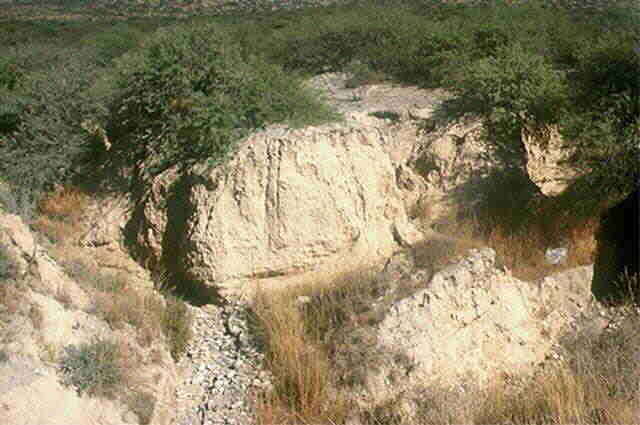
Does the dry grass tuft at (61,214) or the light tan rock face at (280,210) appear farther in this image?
the dry grass tuft at (61,214)

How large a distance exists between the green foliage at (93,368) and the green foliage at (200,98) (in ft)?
8.52

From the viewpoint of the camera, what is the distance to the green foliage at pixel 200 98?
A: 6754mm

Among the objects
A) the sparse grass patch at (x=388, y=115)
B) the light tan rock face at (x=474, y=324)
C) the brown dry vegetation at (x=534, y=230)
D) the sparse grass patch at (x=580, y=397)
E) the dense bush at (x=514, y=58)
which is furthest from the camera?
the sparse grass patch at (x=388, y=115)

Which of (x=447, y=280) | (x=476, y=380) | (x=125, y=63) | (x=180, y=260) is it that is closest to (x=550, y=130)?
(x=447, y=280)

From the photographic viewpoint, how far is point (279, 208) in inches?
256

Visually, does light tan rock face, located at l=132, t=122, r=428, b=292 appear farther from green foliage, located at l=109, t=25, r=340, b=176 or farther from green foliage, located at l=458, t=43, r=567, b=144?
green foliage, located at l=458, t=43, r=567, b=144

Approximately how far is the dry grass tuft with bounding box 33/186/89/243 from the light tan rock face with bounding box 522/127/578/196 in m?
6.64

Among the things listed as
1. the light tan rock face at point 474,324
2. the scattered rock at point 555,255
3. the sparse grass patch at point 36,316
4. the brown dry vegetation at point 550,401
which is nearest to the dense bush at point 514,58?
the scattered rock at point 555,255

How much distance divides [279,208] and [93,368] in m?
2.74

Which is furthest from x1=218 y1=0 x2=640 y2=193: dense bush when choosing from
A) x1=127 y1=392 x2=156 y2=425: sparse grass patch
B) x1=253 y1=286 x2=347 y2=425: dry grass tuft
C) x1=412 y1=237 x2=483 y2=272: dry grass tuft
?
x1=127 y1=392 x2=156 y2=425: sparse grass patch

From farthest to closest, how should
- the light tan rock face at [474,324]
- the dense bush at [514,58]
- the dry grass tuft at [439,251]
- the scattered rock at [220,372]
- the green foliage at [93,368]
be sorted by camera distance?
the dense bush at [514,58] < the dry grass tuft at [439,251] < the light tan rock face at [474,324] < the scattered rock at [220,372] < the green foliage at [93,368]

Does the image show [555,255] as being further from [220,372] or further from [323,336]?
[220,372]

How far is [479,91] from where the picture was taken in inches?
326

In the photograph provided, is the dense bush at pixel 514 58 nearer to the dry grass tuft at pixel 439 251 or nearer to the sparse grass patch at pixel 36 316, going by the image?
the dry grass tuft at pixel 439 251
